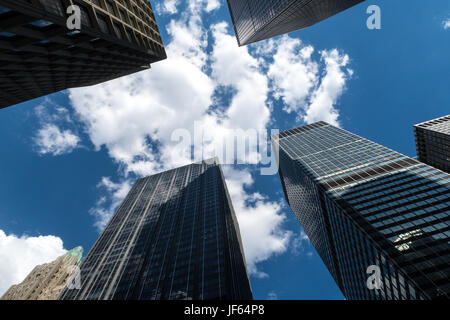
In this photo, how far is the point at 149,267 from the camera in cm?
8150

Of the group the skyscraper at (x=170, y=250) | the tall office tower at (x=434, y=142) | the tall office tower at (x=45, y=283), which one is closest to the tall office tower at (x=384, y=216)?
the skyscraper at (x=170, y=250)

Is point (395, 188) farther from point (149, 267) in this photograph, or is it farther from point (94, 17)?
point (149, 267)

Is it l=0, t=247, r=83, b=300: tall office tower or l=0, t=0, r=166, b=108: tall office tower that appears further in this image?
l=0, t=247, r=83, b=300: tall office tower

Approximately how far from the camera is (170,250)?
88250mm

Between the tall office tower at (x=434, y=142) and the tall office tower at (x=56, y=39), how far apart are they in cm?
14656

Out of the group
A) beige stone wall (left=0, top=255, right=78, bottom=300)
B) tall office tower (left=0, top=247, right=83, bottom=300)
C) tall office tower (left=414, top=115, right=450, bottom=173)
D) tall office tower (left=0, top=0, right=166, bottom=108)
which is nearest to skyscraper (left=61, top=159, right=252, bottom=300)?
tall office tower (left=0, top=247, right=83, bottom=300)

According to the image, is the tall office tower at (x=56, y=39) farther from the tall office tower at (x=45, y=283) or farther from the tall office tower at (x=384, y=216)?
the tall office tower at (x=45, y=283)

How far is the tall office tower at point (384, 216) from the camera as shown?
141 feet

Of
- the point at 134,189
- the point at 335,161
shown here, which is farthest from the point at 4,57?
the point at 134,189

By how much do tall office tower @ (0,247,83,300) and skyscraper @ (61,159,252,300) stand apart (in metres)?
25.7

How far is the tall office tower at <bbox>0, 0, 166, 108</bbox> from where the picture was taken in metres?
16.2

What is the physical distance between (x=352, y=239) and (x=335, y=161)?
36.7 meters

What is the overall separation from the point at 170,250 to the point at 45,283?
220ft

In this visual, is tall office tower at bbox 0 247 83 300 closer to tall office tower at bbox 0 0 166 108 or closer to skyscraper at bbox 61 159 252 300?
skyscraper at bbox 61 159 252 300
